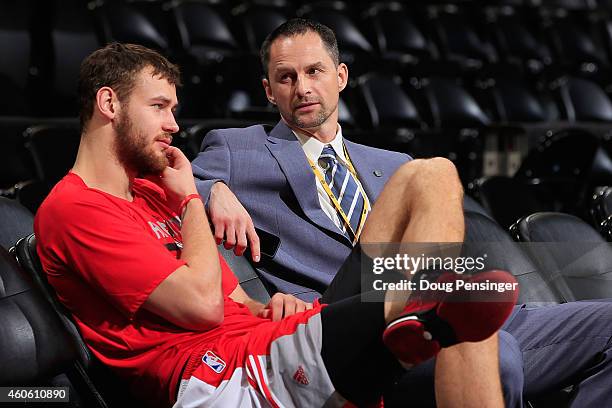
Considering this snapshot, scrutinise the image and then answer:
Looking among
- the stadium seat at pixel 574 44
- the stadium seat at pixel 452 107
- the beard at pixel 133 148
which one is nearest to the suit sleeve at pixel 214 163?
the beard at pixel 133 148

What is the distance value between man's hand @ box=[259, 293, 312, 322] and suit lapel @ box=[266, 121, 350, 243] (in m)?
0.40

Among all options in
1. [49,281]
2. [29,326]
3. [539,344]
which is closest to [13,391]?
[29,326]

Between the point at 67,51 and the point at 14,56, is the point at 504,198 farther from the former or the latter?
the point at 14,56

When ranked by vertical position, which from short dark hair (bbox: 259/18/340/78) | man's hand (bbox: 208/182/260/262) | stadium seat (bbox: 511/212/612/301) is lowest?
stadium seat (bbox: 511/212/612/301)

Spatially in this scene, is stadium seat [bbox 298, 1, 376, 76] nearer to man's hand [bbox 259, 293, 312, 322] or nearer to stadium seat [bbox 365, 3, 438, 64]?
stadium seat [bbox 365, 3, 438, 64]

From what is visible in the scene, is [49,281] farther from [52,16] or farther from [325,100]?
[52,16]

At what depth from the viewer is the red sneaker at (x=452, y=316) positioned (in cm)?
158

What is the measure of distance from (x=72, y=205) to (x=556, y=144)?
275 cm

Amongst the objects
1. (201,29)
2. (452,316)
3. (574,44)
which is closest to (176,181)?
(452,316)

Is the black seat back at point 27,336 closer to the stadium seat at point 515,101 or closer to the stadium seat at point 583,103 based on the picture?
the stadium seat at point 515,101

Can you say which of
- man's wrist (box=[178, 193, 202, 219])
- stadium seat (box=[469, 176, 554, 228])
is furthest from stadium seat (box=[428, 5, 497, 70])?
man's wrist (box=[178, 193, 202, 219])

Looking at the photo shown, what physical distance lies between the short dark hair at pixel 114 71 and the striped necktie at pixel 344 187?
568 millimetres

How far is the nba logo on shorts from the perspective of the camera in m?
1.87

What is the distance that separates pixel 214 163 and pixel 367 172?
434mm
